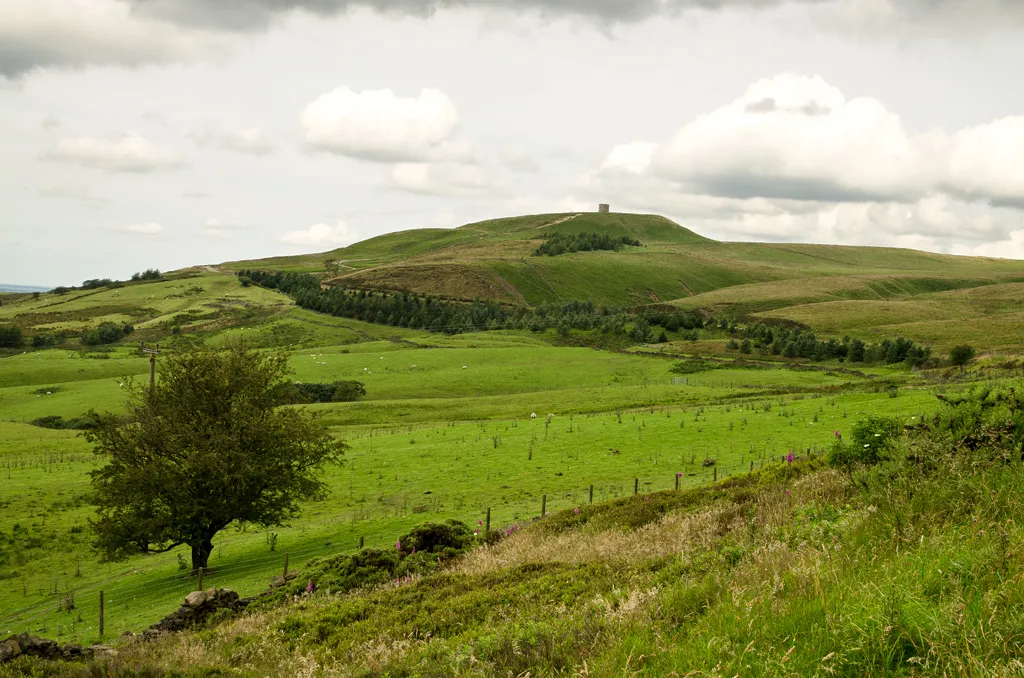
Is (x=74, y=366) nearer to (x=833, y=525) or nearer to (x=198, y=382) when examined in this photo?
(x=198, y=382)

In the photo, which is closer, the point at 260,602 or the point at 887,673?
the point at 887,673

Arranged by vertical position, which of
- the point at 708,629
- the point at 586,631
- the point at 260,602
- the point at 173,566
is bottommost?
the point at 173,566

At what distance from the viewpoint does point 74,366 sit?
116312 millimetres

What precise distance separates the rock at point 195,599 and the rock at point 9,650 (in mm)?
4457

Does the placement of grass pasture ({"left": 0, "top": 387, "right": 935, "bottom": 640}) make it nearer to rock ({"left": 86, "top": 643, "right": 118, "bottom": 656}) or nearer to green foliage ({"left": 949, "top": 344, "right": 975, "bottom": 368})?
rock ({"left": 86, "top": 643, "right": 118, "bottom": 656})

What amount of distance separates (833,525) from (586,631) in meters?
4.48

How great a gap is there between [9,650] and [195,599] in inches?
195

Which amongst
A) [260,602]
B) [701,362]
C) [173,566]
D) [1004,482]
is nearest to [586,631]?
[1004,482]

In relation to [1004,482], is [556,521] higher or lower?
lower

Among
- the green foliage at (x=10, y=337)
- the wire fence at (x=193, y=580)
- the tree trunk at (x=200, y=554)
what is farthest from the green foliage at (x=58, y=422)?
the green foliage at (x=10, y=337)

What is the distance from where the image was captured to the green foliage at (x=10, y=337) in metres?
148

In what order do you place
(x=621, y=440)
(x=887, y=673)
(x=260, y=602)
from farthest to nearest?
(x=621, y=440) < (x=260, y=602) < (x=887, y=673)

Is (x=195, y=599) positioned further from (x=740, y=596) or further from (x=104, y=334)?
(x=104, y=334)

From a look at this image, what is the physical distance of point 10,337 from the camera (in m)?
149
